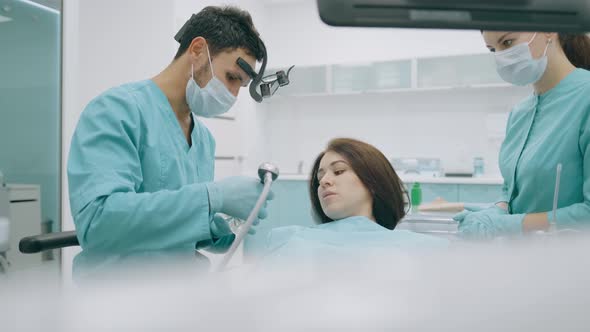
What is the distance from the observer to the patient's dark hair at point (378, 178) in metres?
1.59

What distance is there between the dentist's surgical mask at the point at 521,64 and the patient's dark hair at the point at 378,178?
0.48 m

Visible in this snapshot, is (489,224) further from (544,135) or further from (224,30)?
(224,30)

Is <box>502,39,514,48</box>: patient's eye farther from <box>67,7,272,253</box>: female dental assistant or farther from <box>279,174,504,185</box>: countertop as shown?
<box>279,174,504,185</box>: countertop

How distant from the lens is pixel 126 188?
41.9 inches

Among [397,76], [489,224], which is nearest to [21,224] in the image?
[489,224]

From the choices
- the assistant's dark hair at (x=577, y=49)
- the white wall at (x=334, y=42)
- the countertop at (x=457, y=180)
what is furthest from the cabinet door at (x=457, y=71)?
the assistant's dark hair at (x=577, y=49)

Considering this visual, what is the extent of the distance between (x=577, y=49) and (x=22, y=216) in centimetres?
247

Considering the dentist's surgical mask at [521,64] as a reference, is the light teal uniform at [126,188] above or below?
below

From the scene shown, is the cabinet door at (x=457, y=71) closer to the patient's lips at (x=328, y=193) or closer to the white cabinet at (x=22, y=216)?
the patient's lips at (x=328, y=193)

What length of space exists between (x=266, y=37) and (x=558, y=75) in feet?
14.7

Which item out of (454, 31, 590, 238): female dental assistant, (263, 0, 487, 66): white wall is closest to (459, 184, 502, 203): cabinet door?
(263, 0, 487, 66): white wall

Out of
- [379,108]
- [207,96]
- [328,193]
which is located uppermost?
[379,108]

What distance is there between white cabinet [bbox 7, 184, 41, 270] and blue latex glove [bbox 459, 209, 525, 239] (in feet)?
6.75

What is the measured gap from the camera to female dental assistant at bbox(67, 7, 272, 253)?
3.43 feet
